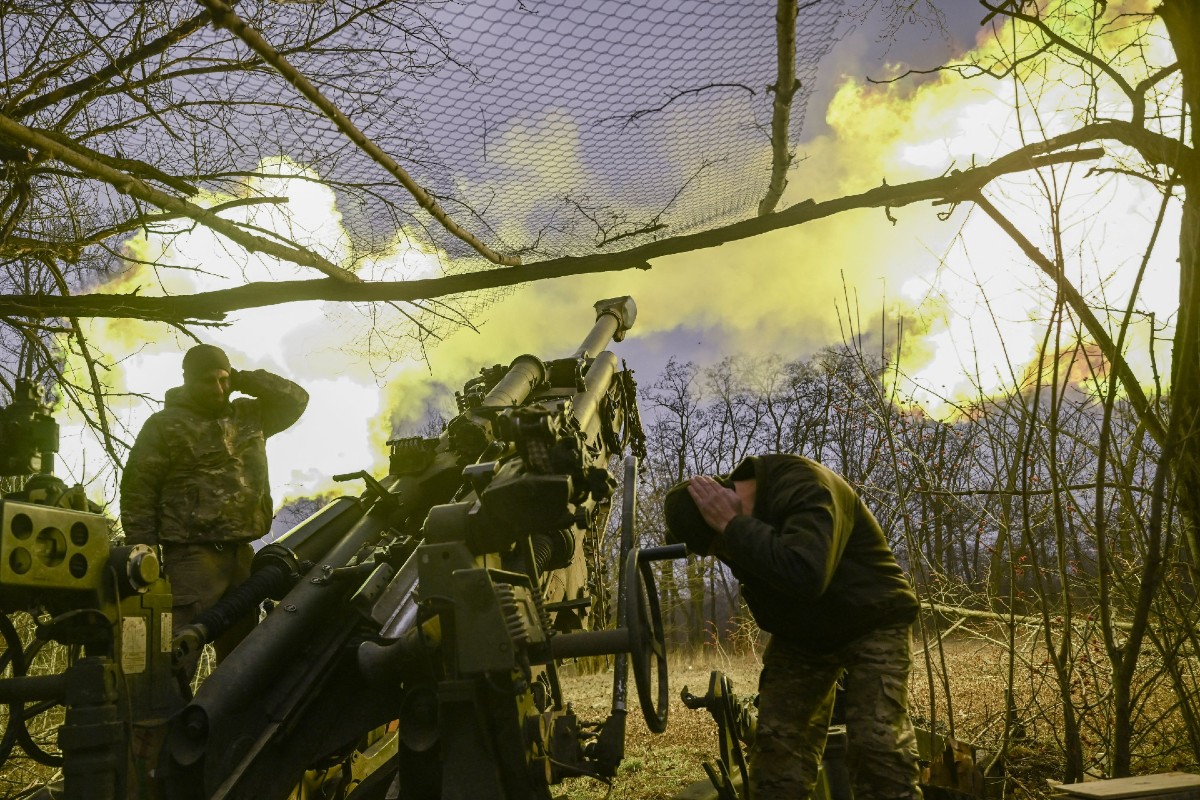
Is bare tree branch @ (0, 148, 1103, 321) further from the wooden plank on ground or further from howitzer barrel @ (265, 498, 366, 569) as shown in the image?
the wooden plank on ground

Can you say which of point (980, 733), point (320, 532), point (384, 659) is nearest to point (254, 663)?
point (384, 659)

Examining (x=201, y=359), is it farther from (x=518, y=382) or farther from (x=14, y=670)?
(x=14, y=670)

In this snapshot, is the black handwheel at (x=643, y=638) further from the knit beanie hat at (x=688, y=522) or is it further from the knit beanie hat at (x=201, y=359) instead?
the knit beanie hat at (x=201, y=359)

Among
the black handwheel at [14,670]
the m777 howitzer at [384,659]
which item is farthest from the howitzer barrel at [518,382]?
the black handwheel at [14,670]

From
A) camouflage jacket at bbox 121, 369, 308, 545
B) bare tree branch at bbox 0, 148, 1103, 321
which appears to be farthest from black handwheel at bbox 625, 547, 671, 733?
camouflage jacket at bbox 121, 369, 308, 545

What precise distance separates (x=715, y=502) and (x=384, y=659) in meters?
1.51

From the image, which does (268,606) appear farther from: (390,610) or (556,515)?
(556,515)

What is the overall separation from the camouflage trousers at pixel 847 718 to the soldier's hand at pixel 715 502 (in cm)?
64

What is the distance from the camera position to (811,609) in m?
3.40

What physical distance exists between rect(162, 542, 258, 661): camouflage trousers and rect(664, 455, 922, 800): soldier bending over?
324cm

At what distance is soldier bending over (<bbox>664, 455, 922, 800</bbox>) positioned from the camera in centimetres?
317

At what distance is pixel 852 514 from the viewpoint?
3502 millimetres

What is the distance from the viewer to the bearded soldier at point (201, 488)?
541 cm

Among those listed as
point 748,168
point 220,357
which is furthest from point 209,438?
point 748,168
